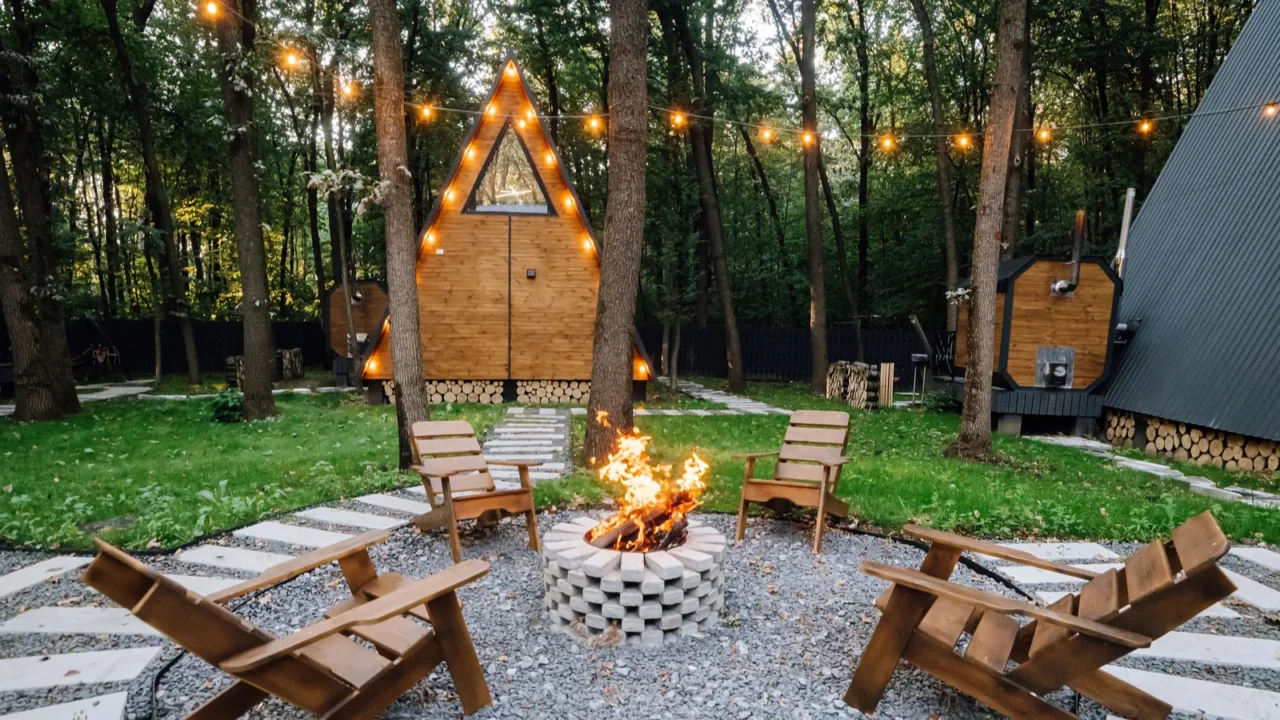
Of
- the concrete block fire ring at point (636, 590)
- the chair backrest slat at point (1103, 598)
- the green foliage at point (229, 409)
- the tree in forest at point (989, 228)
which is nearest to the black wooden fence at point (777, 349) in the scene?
the green foliage at point (229, 409)

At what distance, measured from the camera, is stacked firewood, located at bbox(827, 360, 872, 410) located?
13094 millimetres

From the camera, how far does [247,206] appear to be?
30.8 feet

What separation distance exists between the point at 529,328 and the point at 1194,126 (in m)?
12.4

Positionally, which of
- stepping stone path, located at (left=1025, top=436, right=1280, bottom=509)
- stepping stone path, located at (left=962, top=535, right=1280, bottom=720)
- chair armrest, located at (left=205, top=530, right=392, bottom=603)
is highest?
chair armrest, located at (left=205, top=530, right=392, bottom=603)

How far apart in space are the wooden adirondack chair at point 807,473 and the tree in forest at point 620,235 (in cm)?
196

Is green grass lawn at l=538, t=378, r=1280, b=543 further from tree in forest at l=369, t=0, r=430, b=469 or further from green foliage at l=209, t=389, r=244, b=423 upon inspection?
green foliage at l=209, t=389, r=244, b=423

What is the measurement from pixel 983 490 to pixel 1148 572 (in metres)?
3.94

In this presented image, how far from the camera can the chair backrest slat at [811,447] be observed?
16.4ft

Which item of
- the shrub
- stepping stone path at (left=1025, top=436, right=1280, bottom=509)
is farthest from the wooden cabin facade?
the shrub

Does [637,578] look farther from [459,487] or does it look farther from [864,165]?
[864,165]

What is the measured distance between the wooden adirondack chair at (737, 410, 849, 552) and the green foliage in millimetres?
8565

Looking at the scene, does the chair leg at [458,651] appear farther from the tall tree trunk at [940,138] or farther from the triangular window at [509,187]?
the tall tree trunk at [940,138]

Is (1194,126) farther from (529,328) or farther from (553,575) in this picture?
(553,575)

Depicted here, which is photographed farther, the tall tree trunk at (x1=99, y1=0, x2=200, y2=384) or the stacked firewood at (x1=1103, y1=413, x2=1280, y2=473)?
the tall tree trunk at (x1=99, y1=0, x2=200, y2=384)
